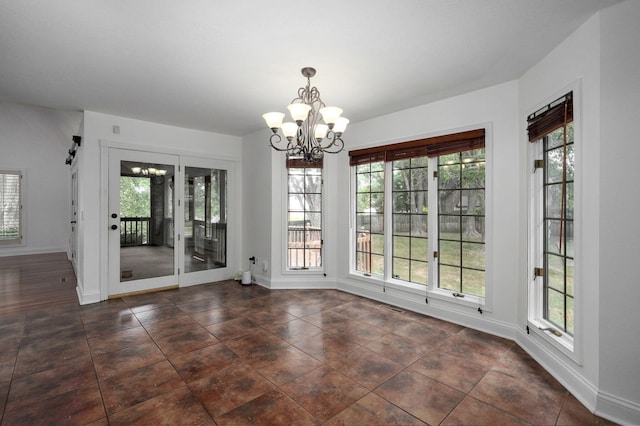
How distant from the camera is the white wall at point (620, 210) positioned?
1907 millimetres

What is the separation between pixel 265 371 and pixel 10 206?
9280 millimetres

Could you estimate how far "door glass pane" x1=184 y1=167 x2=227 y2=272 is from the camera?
520 cm

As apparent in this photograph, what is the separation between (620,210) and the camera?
1.96 meters

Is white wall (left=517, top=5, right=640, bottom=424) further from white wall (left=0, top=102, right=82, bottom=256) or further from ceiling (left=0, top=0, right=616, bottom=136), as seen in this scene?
white wall (left=0, top=102, right=82, bottom=256)

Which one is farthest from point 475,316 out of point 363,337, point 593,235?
point 593,235

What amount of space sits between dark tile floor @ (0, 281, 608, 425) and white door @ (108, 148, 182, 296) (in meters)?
0.91

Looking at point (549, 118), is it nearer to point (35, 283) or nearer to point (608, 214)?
point (608, 214)

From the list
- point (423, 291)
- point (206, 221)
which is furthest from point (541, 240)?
point (206, 221)

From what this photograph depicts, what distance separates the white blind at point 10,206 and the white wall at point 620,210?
11280 mm

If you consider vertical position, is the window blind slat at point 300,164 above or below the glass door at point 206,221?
above

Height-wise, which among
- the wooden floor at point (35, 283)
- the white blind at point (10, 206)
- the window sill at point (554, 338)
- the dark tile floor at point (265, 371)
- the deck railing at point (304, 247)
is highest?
the white blind at point (10, 206)

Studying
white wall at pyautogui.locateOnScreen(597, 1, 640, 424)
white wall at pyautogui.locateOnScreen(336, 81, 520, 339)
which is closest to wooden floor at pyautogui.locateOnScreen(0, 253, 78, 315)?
white wall at pyautogui.locateOnScreen(336, 81, 520, 339)

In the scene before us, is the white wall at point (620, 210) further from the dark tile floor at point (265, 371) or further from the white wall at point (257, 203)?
the white wall at point (257, 203)

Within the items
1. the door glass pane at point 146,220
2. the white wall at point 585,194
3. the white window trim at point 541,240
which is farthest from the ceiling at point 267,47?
the door glass pane at point 146,220
